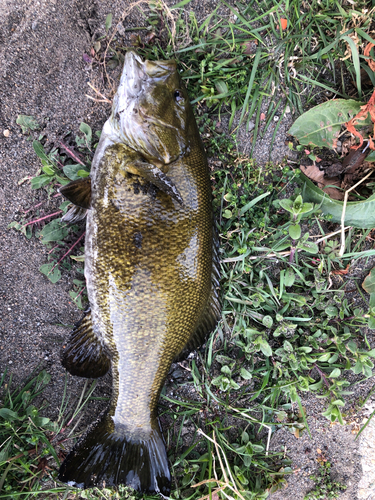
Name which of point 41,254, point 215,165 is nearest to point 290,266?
point 215,165

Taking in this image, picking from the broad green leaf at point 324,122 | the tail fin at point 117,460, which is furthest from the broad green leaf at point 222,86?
the tail fin at point 117,460

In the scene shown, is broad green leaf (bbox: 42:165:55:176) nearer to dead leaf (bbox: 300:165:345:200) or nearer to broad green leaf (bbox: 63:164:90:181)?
broad green leaf (bbox: 63:164:90:181)

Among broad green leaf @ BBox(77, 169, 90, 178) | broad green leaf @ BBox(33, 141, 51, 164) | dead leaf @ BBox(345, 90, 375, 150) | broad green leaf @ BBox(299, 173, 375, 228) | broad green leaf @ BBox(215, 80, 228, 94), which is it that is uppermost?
broad green leaf @ BBox(215, 80, 228, 94)

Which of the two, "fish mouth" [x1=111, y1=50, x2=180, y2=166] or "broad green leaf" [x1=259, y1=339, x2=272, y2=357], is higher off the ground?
"fish mouth" [x1=111, y1=50, x2=180, y2=166]

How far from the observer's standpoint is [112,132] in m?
2.00

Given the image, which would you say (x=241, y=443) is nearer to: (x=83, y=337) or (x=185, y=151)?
(x=83, y=337)

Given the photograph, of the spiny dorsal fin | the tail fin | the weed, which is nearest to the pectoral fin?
the spiny dorsal fin

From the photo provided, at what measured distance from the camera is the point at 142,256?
187 centimetres

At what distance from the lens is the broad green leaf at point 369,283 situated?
2529 millimetres

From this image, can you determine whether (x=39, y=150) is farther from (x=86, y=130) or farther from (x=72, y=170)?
(x=86, y=130)

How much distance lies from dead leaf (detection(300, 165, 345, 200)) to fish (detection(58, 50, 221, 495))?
98 cm

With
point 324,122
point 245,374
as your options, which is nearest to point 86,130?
point 324,122

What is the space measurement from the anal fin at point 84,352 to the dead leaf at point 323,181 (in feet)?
6.77

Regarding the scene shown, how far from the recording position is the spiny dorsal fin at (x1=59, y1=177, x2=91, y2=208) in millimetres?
2023
